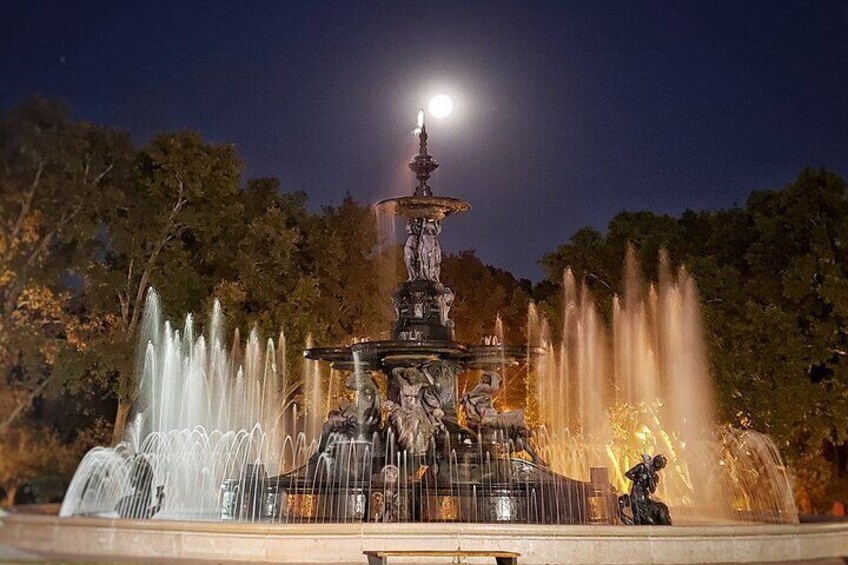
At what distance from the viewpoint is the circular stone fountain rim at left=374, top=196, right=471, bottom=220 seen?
21281mm

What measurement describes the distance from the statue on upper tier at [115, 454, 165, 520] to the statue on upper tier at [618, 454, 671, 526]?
8726 millimetres

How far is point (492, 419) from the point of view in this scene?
19547 millimetres

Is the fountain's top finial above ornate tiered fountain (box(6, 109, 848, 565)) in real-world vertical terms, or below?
above

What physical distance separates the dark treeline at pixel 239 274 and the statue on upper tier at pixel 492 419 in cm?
837

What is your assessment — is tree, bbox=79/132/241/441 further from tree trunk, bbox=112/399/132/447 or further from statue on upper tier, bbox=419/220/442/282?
statue on upper tier, bbox=419/220/442/282

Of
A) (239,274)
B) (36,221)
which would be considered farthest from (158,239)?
(36,221)

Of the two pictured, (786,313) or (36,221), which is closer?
(36,221)

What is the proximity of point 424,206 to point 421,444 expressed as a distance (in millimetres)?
5974

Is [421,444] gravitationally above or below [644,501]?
above

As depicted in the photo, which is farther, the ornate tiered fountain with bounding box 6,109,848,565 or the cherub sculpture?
the cherub sculpture

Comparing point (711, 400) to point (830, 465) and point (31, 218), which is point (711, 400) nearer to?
point (830, 465)

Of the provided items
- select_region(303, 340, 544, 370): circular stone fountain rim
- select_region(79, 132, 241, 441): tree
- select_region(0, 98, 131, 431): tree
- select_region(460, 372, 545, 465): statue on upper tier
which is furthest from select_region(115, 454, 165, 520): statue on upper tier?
select_region(79, 132, 241, 441): tree

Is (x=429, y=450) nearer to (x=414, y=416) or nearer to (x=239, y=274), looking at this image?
(x=414, y=416)

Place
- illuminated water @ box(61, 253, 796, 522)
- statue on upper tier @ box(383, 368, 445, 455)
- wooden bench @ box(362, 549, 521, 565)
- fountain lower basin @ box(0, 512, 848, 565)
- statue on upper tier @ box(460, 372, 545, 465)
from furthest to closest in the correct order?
1. illuminated water @ box(61, 253, 796, 522)
2. statue on upper tier @ box(460, 372, 545, 465)
3. statue on upper tier @ box(383, 368, 445, 455)
4. fountain lower basin @ box(0, 512, 848, 565)
5. wooden bench @ box(362, 549, 521, 565)
